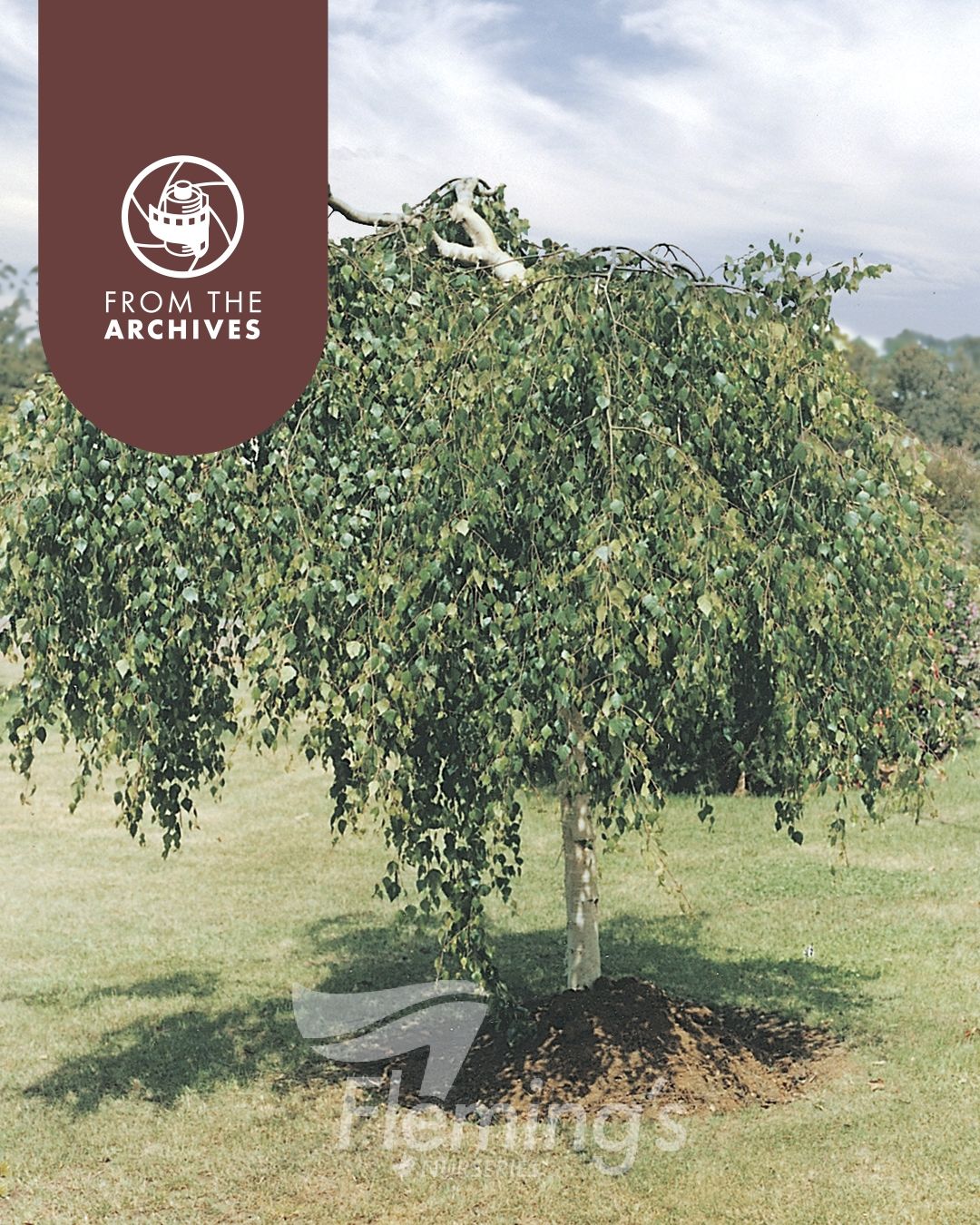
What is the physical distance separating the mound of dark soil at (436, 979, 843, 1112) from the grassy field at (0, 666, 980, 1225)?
21 cm

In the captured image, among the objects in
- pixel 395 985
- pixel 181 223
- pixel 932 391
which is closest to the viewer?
pixel 181 223

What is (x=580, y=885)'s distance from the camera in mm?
7434

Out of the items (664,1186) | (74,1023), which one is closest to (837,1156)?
(664,1186)

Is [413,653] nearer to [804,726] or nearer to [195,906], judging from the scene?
[804,726]

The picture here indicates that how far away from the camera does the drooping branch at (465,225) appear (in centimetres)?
687

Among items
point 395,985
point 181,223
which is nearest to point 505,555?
point 181,223

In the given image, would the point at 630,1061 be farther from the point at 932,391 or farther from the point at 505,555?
the point at 932,391

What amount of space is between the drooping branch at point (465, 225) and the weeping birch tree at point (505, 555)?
0.58 meters

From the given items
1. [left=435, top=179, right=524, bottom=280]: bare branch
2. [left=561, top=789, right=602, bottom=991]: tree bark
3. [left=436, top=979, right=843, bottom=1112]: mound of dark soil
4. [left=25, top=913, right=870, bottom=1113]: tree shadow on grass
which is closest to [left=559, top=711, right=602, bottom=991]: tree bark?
[left=561, top=789, right=602, bottom=991]: tree bark

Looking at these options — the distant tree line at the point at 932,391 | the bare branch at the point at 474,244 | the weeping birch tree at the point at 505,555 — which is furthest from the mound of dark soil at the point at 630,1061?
the distant tree line at the point at 932,391

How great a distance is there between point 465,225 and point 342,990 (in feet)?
16.5

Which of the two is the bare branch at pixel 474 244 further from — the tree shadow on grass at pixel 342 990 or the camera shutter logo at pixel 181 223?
the tree shadow on grass at pixel 342 990

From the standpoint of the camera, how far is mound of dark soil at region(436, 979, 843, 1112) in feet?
23.3

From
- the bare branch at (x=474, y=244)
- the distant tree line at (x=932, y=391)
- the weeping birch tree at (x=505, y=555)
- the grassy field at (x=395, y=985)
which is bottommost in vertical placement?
the grassy field at (x=395, y=985)
